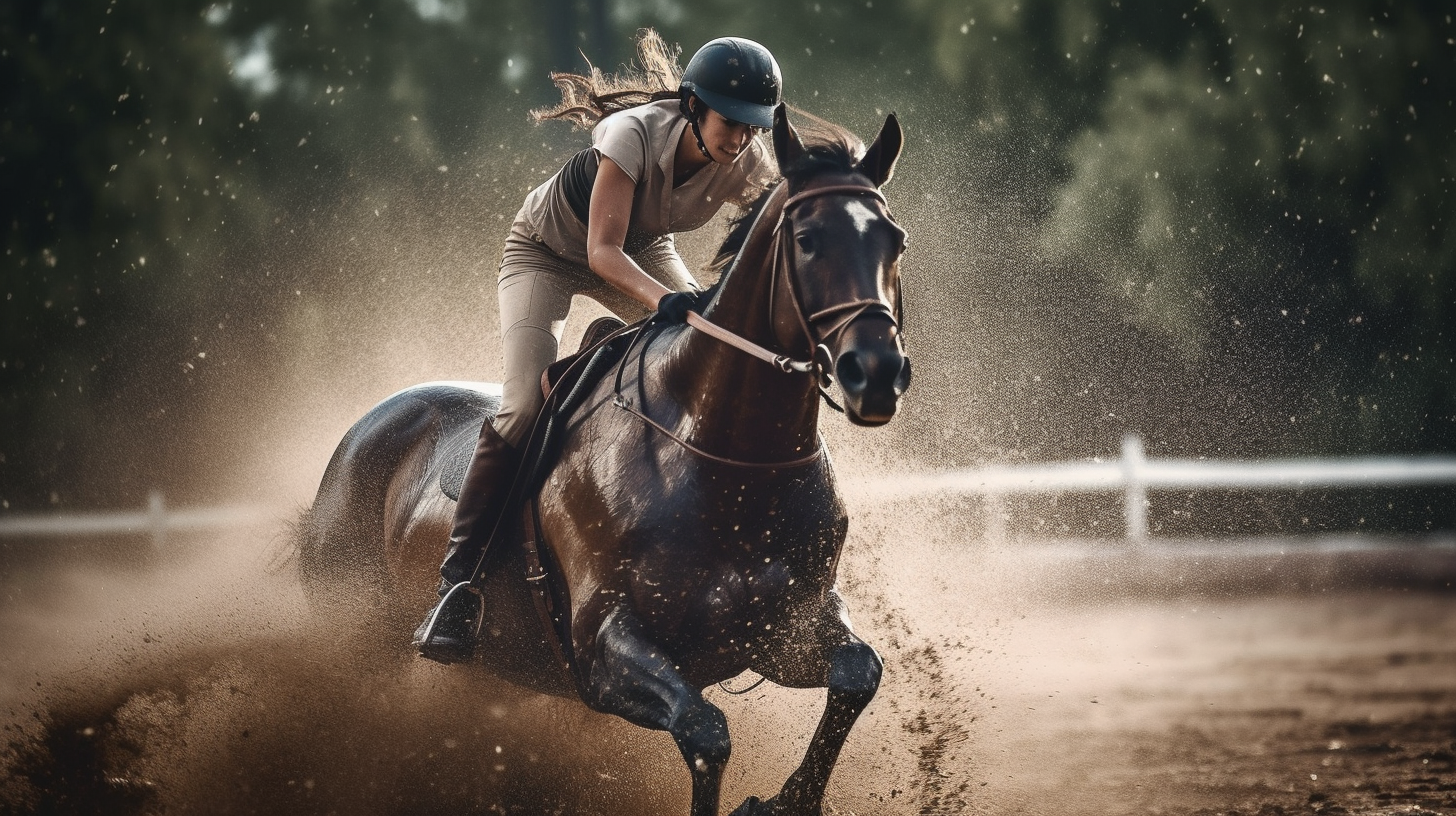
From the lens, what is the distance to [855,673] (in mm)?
3396

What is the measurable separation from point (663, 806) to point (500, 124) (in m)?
13.5

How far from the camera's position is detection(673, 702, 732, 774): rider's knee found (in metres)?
3.07

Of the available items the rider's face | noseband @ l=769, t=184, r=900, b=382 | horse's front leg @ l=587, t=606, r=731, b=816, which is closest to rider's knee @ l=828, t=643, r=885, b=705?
horse's front leg @ l=587, t=606, r=731, b=816

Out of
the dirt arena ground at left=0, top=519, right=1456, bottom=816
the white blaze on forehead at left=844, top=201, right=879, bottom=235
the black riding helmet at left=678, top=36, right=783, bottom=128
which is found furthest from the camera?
the dirt arena ground at left=0, top=519, right=1456, bottom=816

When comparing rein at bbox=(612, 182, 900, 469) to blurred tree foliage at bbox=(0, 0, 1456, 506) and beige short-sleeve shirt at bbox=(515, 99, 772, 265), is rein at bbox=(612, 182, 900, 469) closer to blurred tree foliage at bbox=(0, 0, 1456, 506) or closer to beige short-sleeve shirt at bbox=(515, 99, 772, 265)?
beige short-sleeve shirt at bbox=(515, 99, 772, 265)

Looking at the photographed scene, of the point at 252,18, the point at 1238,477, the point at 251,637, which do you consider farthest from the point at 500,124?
the point at 251,637

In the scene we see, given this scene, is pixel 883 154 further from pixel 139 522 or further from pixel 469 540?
pixel 139 522

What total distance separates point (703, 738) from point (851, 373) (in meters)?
1.01

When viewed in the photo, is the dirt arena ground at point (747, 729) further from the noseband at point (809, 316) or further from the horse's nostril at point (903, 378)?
the horse's nostril at point (903, 378)

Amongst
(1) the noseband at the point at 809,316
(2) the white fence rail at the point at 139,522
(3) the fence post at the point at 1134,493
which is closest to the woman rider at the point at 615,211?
(1) the noseband at the point at 809,316

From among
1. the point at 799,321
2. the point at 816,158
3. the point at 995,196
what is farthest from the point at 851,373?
the point at 995,196

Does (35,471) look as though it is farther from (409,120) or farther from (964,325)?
(964,325)

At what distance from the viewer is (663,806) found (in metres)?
4.96

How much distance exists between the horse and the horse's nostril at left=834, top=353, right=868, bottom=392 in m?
0.03
